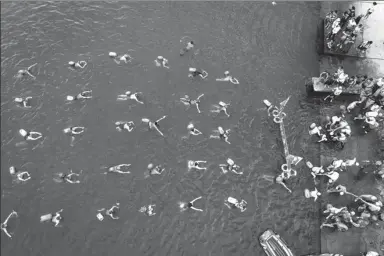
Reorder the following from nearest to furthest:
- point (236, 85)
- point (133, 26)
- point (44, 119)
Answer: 1. point (44, 119)
2. point (236, 85)
3. point (133, 26)

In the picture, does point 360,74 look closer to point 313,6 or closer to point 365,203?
point 313,6

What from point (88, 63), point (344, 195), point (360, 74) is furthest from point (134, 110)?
point (360, 74)

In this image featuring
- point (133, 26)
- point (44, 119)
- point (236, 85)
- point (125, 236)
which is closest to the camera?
point (125, 236)

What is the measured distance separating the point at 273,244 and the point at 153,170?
316 inches

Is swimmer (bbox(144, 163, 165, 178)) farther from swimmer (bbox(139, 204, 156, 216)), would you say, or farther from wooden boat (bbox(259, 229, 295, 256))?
wooden boat (bbox(259, 229, 295, 256))

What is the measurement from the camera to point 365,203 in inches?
719

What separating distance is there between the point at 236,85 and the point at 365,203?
10.8 metres

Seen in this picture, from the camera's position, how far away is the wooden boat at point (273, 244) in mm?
17625

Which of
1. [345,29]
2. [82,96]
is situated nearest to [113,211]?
[82,96]

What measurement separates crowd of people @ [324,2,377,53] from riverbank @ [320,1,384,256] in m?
0.50

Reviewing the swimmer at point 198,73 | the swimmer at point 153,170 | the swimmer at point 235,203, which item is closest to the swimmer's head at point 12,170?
the swimmer at point 153,170

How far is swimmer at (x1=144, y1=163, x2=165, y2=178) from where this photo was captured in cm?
1970

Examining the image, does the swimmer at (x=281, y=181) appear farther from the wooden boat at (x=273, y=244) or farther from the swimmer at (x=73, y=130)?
the swimmer at (x=73, y=130)

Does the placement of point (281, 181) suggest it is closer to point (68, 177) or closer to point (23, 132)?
point (68, 177)
